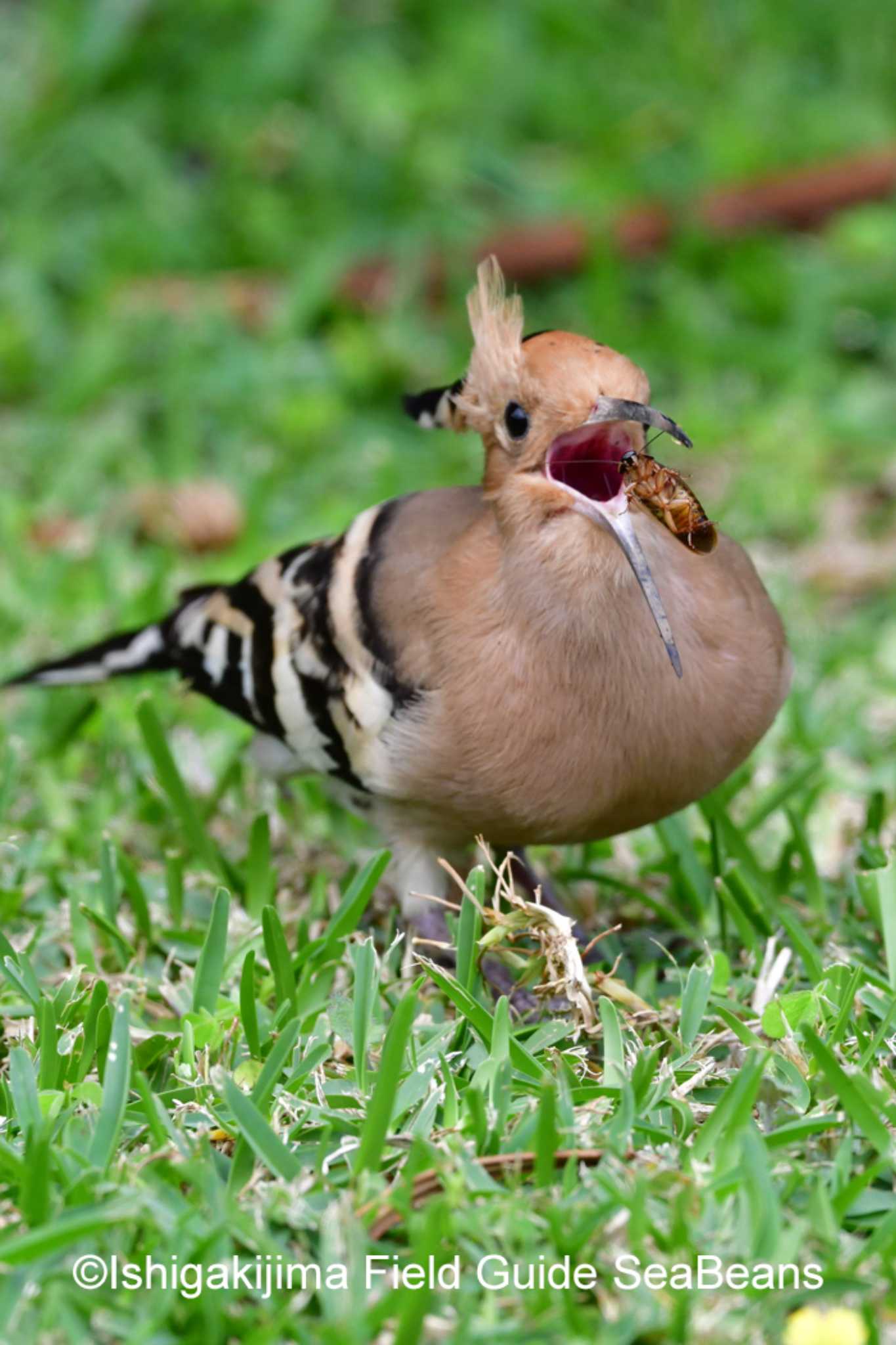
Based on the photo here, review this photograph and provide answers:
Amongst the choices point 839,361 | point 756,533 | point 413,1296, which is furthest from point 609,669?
point 839,361

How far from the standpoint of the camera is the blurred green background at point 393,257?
4.65 m

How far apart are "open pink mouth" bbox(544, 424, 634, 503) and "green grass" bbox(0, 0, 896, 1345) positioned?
0.63 m

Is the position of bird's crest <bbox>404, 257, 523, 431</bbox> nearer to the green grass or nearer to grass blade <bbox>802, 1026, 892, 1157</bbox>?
the green grass

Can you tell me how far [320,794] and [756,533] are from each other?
172 cm

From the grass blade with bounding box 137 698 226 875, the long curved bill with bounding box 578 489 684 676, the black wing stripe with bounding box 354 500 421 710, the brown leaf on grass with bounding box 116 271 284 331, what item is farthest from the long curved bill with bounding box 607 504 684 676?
the brown leaf on grass with bounding box 116 271 284 331

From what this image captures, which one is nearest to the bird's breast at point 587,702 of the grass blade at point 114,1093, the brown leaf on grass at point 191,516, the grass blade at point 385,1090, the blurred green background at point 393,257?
the grass blade at point 385,1090

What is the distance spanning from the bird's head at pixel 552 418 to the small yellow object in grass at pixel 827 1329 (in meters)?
0.88

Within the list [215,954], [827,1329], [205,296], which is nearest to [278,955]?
[215,954]

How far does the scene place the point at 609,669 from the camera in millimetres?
2500

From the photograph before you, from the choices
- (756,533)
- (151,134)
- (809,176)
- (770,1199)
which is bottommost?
(770,1199)

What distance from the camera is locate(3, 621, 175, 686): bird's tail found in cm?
339

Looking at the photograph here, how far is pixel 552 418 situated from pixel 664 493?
21cm

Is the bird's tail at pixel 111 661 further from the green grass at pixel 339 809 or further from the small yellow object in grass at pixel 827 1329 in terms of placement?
the small yellow object in grass at pixel 827 1329

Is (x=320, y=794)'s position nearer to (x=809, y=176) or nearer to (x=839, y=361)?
(x=839, y=361)
